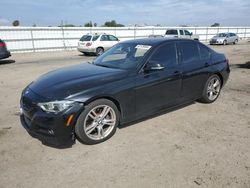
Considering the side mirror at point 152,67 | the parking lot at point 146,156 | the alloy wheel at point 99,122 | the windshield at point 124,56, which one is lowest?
the parking lot at point 146,156

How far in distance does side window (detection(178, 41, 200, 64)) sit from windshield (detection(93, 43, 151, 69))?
0.86 metres

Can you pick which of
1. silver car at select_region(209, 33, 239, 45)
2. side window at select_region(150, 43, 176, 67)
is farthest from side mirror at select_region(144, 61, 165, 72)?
silver car at select_region(209, 33, 239, 45)

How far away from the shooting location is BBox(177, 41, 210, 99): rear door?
189 inches

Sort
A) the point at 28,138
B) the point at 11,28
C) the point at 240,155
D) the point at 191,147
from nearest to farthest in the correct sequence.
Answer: the point at 240,155 → the point at 191,147 → the point at 28,138 → the point at 11,28

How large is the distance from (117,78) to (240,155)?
7.25ft

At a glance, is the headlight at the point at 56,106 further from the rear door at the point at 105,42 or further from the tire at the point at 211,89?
the rear door at the point at 105,42

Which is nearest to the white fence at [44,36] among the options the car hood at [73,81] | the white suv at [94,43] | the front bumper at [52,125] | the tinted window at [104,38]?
the white suv at [94,43]

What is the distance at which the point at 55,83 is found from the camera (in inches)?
148

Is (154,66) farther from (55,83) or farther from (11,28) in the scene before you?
(11,28)

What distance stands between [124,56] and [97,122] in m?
1.58

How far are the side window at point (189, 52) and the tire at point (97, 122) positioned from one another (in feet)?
6.53

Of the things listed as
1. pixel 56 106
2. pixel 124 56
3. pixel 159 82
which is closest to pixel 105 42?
pixel 124 56

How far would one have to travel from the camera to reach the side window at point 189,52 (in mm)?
4816

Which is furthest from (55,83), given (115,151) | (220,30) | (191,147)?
(220,30)
